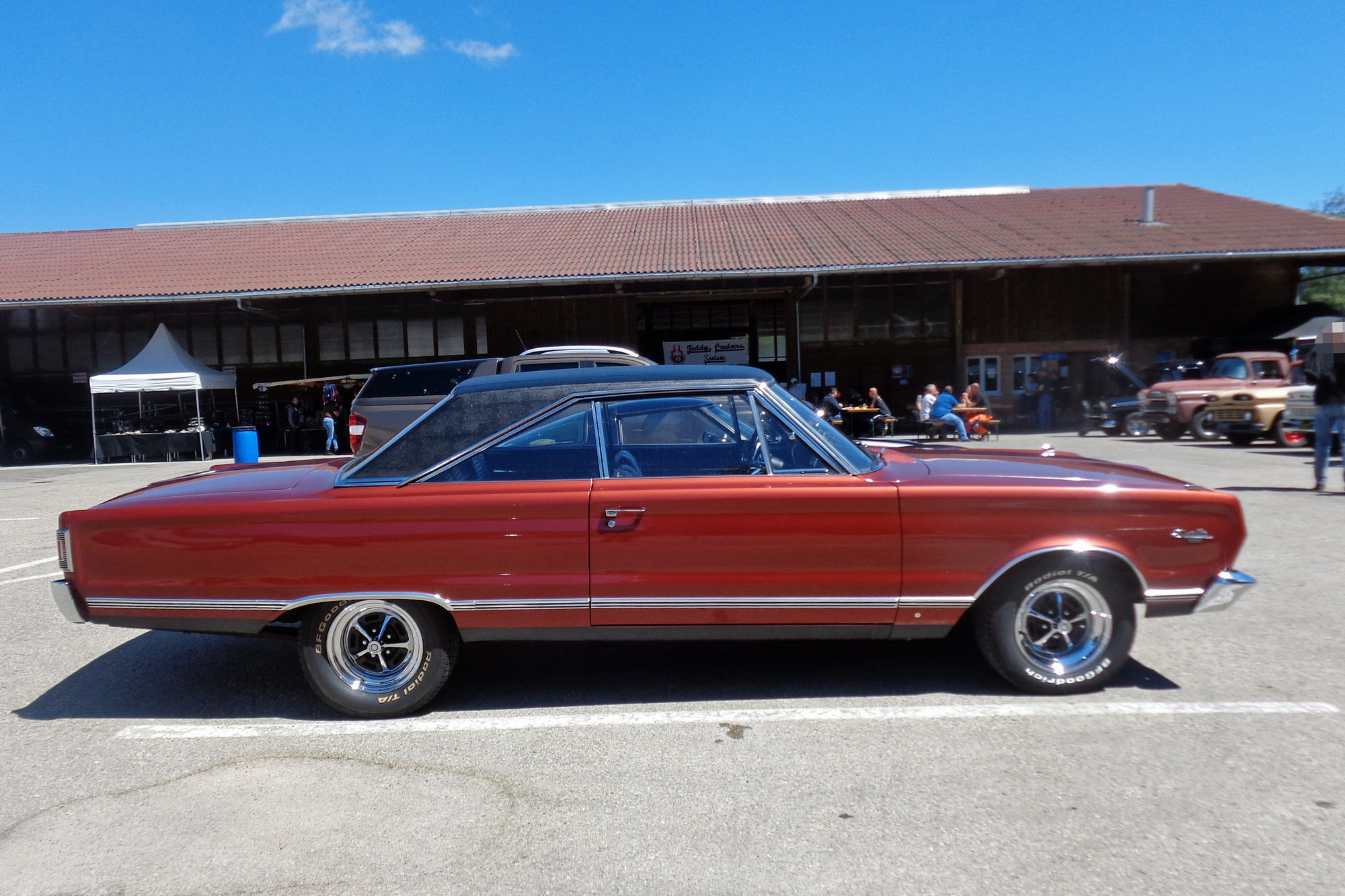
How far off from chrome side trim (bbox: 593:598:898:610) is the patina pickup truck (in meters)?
15.2

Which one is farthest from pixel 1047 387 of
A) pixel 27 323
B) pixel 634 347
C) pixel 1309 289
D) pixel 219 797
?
pixel 1309 289

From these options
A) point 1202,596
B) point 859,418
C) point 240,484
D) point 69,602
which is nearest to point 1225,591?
point 1202,596

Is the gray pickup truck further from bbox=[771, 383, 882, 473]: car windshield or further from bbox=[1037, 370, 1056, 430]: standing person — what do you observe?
bbox=[1037, 370, 1056, 430]: standing person

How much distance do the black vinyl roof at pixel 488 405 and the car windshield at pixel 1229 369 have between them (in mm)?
16503

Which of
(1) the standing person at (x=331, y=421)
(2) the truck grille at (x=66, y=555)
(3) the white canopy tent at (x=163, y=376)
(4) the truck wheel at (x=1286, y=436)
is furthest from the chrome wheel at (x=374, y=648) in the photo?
(3) the white canopy tent at (x=163, y=376)

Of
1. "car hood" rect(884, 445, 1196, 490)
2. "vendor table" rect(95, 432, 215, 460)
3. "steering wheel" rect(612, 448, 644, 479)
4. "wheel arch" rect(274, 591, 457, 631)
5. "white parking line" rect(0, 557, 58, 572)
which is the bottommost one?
"white parking line" rect(0, 557, 58, 572)

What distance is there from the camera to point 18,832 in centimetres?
280

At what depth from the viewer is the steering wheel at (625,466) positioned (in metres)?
3.64

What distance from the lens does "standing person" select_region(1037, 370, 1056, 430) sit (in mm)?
21484

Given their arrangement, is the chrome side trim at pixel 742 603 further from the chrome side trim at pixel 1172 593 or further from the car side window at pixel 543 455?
the chrome side trim at pixel 1172 593

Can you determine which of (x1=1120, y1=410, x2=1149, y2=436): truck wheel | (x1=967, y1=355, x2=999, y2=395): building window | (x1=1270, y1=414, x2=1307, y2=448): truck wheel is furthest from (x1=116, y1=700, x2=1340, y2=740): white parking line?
(x1=967, y1=355, x2=999, y2=395): building window

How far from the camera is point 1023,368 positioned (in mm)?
23031

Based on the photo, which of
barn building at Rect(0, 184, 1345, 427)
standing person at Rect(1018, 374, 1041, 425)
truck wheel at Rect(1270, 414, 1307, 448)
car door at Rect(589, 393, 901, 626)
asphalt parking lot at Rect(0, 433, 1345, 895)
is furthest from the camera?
standing person at Rect(1018, 374, 1041, 425)

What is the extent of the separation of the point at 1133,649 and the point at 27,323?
1139 inches
